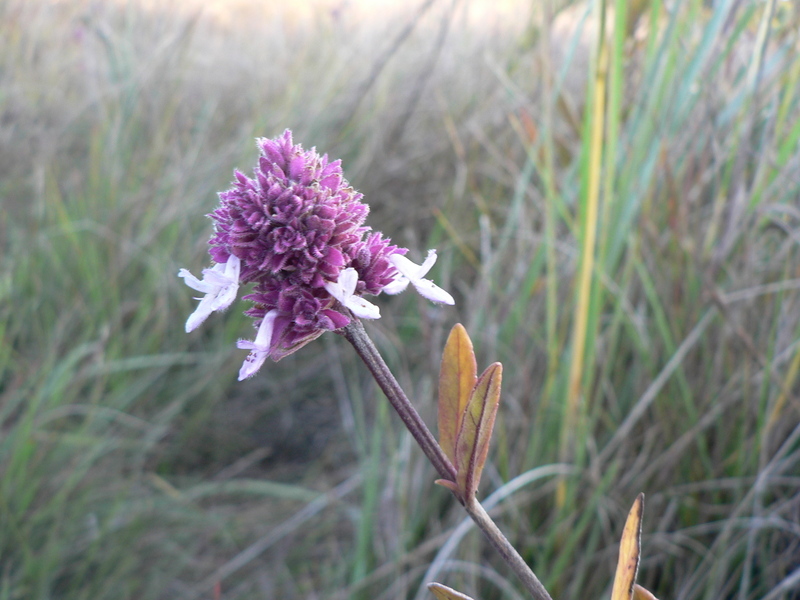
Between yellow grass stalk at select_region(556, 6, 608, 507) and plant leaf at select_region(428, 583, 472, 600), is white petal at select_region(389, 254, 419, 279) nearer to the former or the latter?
plant leaf at select_region(428, 583, 472, 600)

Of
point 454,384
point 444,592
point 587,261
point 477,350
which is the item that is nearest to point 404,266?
point 454,384

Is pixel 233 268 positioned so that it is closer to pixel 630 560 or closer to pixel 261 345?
pixel 261 345

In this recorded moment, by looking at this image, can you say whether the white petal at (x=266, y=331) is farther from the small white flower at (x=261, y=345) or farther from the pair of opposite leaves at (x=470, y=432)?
the pair of opposite leaves at (x=470, y=432)

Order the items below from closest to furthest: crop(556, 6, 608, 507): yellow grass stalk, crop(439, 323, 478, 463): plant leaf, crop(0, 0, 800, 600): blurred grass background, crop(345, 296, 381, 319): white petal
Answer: crop(345, 296, 381, 319): white petal → crop(439, 323, 478, 463): plant leaf → crop(556, 6, 608, 507): yellow grass stalk → crop(0, 0, 800, 600): blurred grass background

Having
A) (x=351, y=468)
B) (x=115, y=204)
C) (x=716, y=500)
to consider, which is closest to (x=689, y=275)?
(x=716, y=500)

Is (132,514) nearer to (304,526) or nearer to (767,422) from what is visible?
(304,526)

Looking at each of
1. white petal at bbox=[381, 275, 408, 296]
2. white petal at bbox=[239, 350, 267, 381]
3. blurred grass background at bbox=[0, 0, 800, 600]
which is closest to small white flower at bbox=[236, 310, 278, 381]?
white petal at bbox=[239, 350, 267, 381]

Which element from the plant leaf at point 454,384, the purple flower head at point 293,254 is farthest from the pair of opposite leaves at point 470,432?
the purple flower head at point 293,254
